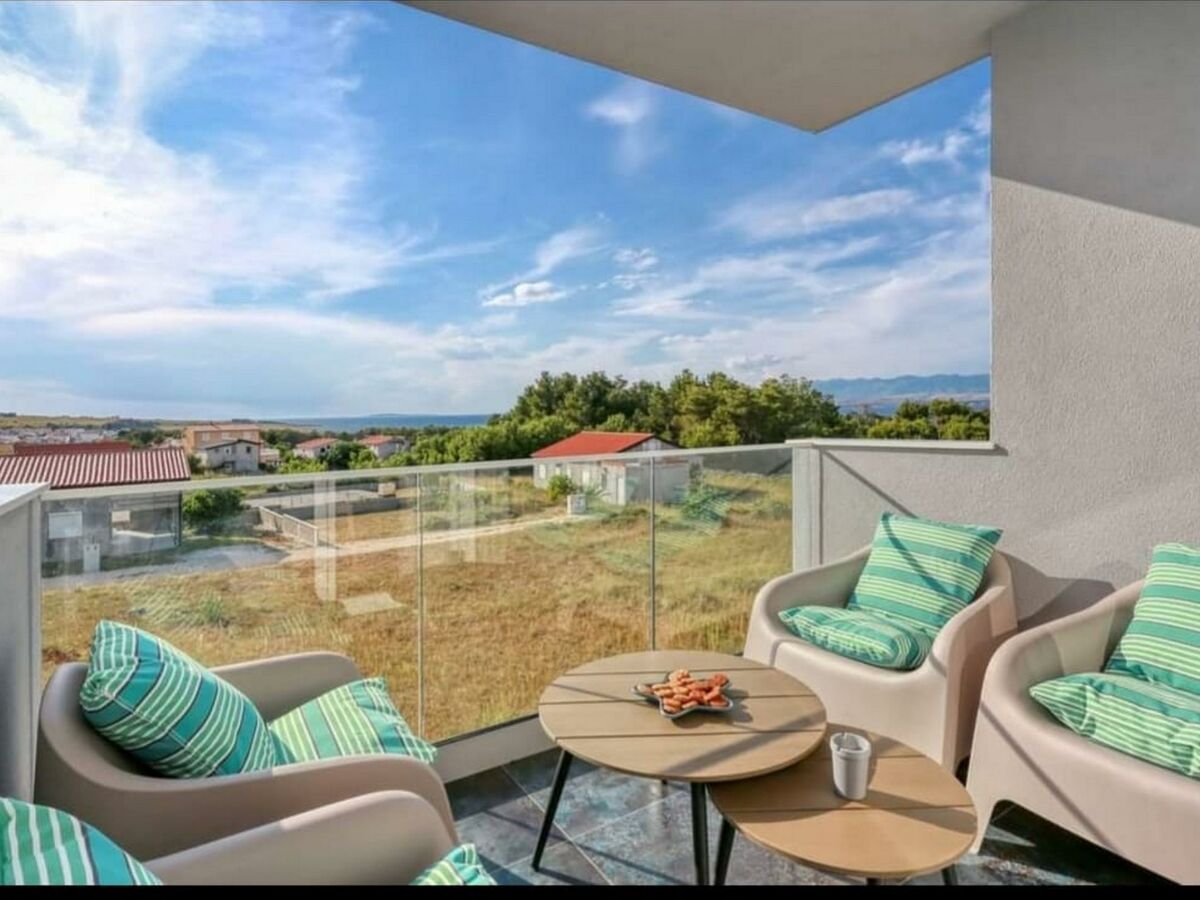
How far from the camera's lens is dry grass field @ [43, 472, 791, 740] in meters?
2.07

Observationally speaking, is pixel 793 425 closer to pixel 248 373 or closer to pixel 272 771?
pixel 272 771

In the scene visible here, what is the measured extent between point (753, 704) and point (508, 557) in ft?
4.31

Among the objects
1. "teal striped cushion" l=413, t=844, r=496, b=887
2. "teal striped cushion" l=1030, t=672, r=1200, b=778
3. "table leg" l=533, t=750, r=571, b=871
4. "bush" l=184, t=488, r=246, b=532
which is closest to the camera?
"teal striped cushion" l=413, t=844, r=496, b=887

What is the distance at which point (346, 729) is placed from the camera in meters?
1.60

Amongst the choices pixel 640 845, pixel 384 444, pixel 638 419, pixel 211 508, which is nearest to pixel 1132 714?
pixel 640 845

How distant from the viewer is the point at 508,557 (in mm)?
2812

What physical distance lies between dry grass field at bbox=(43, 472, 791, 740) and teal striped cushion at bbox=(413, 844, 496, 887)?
1.49m

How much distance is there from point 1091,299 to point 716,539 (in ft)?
6.65

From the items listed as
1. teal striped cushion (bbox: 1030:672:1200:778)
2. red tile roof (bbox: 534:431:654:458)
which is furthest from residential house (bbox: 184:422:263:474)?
teal striped cushion (bbox: 1030:672:1200:778)

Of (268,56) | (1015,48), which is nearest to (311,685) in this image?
(1015,48)

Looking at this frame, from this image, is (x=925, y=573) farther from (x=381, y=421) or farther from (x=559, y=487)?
(x=381, y=421)

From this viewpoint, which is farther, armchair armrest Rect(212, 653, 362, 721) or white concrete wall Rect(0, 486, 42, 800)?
armchair armrest Rect(212, 653, 362, 721)

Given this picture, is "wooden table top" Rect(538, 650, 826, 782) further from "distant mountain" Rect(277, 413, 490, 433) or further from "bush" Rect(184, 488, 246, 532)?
"distant mountain" Rect(277, 413, 490, 433)

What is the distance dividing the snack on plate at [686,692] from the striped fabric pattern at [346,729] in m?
0.65
